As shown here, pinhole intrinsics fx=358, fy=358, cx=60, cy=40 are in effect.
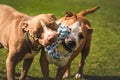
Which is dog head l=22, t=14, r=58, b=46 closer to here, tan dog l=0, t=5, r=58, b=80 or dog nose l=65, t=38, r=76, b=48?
tan dog l=0, t=5, r=58, b=80

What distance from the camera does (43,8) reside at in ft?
56.5

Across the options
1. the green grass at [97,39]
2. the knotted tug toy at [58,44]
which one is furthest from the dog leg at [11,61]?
the green grass at [97,39]

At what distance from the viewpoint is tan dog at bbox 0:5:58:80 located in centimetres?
469

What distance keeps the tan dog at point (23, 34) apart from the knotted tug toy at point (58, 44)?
0.58 ft

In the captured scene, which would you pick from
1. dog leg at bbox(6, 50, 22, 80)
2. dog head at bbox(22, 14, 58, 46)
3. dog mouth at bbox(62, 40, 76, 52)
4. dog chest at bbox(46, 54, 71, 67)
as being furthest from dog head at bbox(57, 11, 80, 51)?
dog leg at bbox(6, 50, 22, 80)

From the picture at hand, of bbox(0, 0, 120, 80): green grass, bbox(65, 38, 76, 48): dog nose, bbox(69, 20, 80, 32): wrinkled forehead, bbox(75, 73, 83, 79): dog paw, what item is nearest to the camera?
bbox(65, 38, 76, 48): dog nose

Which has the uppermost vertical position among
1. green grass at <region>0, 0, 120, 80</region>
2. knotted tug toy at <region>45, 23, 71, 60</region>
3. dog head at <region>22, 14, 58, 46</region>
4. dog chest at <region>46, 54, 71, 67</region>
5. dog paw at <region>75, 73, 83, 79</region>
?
dog head at <region>22, 14, 58, 46</region>

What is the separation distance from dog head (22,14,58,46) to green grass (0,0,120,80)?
2.22m

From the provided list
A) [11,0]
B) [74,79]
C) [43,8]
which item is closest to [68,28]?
[74,79]

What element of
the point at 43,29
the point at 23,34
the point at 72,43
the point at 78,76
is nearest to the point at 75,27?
the point at 72,43

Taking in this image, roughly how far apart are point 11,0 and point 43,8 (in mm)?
1993

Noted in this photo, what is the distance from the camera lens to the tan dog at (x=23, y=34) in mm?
4693

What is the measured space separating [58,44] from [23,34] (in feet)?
1.81

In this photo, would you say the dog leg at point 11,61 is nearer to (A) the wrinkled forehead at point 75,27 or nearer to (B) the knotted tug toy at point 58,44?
(B) the knotted tug toy at point 58,44
